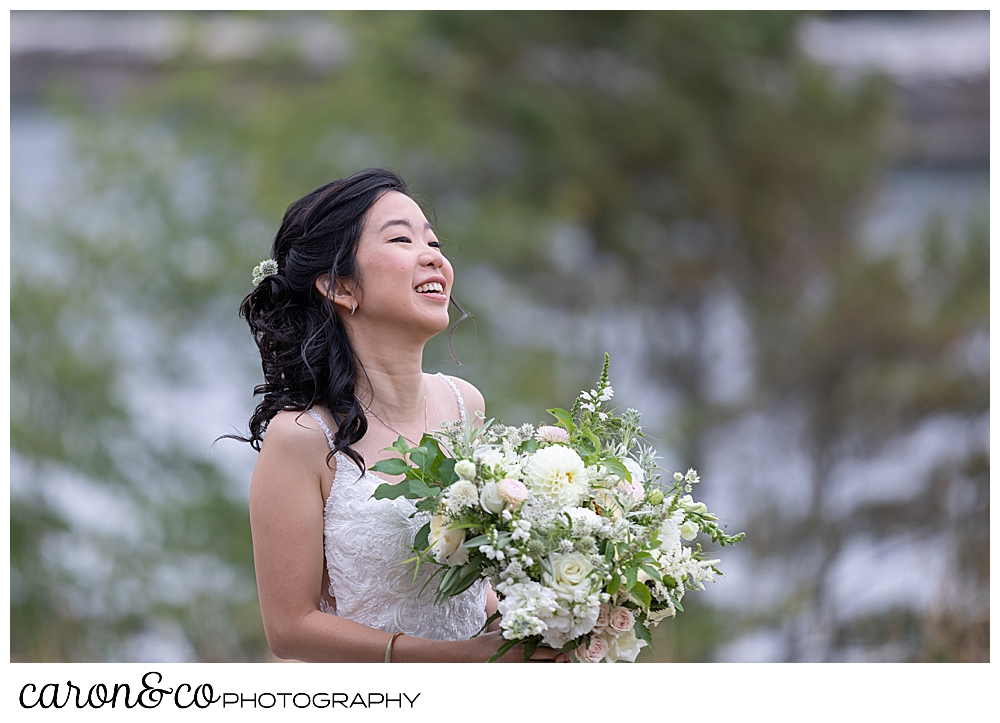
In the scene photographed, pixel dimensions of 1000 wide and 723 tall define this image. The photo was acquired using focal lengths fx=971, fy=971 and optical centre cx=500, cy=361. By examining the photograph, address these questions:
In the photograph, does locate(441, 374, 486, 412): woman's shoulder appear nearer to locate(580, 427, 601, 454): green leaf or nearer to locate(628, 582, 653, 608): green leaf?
locate(580, 427, 601, 454): green leaf

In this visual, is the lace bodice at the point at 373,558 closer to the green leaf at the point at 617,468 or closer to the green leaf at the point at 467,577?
the green leaf at the point at 467,577

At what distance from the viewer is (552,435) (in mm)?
2121

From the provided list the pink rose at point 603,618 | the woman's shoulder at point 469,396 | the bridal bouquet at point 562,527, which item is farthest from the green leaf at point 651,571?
the woman's shoulder at point 469,396

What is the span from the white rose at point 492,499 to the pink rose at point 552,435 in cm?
22

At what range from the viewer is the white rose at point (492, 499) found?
6.20 feet

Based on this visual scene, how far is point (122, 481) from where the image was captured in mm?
6488

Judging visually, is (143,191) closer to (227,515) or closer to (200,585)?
(227,515)

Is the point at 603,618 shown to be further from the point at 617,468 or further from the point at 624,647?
the point at 617,468

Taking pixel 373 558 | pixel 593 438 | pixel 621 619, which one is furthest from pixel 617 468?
pixel 373 558

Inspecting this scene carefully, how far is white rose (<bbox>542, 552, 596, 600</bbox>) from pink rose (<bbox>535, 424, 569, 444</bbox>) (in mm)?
278

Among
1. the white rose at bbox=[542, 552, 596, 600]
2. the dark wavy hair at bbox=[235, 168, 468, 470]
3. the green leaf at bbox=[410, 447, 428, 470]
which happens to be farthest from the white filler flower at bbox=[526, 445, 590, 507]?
the dark wavy hair at bbox=[235, 168, 468, 470]

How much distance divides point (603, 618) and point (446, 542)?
36 centimetres

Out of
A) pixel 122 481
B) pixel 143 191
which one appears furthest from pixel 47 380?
pixel 143 191

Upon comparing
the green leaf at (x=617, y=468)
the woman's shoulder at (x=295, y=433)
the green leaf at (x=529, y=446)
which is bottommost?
the green leaf at (x=617, y=468)
